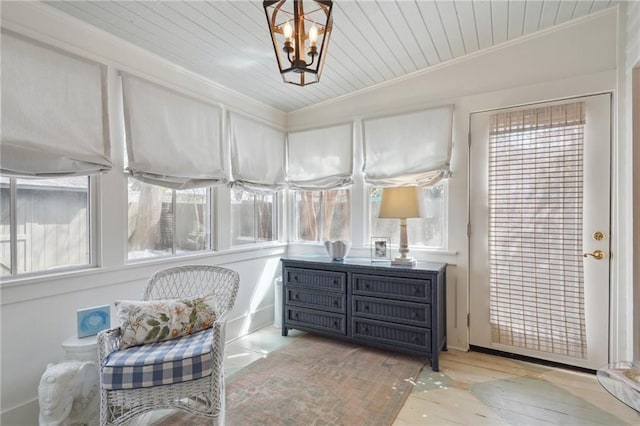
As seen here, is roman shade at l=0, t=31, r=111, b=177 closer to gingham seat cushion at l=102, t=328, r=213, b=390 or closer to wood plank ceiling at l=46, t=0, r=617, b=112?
wood plank ceiling at l=46, t=0, r=617, b=112

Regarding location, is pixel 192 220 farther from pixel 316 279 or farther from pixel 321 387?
pixel 321 387

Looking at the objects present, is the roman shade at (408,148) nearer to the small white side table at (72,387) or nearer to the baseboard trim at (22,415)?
the small white side table at (72,387)

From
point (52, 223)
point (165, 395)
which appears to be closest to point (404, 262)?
point (165, 395)

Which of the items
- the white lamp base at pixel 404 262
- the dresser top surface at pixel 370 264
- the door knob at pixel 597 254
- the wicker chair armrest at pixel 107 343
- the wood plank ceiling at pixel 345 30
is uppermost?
the wood plank ceiling at pixel 345 30

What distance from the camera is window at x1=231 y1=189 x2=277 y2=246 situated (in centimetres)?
343

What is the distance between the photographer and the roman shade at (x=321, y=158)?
3637 millimetres

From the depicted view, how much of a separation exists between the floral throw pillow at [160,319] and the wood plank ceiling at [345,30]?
1.83m

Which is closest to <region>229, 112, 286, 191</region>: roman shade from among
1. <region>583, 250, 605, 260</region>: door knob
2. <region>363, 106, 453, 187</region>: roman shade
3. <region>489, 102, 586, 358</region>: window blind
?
<region>363, 106, 453, 187</region>: roman shade

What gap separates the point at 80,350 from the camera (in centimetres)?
192

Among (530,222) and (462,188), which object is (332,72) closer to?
(462,188)

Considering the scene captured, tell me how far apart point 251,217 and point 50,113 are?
2.01 metres

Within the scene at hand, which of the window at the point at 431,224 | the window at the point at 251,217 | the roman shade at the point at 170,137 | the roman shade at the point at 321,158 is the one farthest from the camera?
the roman shade at the point at 321,158

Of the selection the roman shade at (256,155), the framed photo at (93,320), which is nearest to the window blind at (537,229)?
the roman shade at (256,155)

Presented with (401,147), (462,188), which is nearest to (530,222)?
(462,188)
